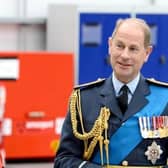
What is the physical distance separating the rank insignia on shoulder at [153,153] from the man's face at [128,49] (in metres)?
0.26

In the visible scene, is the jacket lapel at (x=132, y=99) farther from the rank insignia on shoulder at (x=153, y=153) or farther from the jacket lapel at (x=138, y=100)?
the rank insignia on shoulder at (x=153, y=153)

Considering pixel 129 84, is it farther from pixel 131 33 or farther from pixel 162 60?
pixel 162 60

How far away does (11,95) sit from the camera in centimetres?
492

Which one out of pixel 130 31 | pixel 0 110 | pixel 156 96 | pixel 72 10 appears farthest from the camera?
pixel 72 10

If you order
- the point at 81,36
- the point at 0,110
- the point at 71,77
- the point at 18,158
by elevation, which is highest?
the point at 81,36

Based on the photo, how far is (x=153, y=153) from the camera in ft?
5.92

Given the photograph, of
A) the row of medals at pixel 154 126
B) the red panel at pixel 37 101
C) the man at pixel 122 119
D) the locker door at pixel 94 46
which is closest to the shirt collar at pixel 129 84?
the man at pixel 122 119

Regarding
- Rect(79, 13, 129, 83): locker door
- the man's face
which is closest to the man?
the man's face

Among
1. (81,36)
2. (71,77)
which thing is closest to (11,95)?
(71,77)

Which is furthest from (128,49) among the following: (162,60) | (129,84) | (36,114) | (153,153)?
(162,60)

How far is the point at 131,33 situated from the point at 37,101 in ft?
10.8

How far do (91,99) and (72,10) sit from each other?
3.88m

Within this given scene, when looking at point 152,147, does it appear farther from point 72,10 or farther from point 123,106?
point 72,10

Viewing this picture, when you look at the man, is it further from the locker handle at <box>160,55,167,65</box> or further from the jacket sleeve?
the locker handle at <box>160,55,167,65</box>
